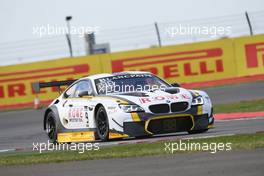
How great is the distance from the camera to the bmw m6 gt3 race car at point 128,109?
13.8 m

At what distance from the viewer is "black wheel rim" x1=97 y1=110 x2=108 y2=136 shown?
1430cm

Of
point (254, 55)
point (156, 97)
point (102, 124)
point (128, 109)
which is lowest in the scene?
point (102, 124)

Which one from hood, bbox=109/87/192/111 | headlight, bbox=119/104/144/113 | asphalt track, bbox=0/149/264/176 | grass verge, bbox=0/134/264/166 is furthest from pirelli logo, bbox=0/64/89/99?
asphalt track, bbox=0/149/264/176

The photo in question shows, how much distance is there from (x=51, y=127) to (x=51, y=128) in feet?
0.06

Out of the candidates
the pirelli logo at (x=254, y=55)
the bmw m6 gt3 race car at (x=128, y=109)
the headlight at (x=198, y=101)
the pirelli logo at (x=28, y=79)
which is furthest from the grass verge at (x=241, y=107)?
the pirelli logo at (x=28, y=79)

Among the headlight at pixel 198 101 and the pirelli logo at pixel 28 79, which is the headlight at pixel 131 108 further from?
the pirelli logo at pixel 28 79

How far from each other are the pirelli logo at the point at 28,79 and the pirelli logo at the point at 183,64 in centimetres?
130

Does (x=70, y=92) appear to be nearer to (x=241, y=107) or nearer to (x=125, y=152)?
(x=125, y=152)

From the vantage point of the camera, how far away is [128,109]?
13.8m

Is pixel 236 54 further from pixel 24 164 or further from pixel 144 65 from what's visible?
pixel 24 164

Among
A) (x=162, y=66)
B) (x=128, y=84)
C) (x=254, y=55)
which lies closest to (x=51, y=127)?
(x=128, y=84)

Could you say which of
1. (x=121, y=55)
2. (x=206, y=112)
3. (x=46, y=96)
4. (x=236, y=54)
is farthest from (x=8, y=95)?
(x=206, y=112)

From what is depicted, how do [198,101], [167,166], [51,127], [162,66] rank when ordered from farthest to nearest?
[162,66], [51,127], [198,101], [167,166]

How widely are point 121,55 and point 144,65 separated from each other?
0.87 meters
